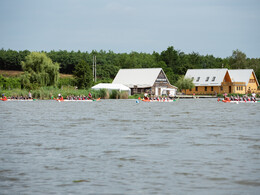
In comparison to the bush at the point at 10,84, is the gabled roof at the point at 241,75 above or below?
above

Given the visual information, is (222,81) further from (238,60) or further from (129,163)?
(129,163)

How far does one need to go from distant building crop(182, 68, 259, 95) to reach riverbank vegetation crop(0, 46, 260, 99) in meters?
4.45

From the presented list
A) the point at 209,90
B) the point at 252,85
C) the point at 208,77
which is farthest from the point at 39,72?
the point at 252,85

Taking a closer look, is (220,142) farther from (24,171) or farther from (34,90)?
(34,90)

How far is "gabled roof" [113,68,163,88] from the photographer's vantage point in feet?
301

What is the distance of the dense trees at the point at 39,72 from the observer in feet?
243

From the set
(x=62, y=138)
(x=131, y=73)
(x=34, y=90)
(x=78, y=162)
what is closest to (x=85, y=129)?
(x=62, y=138)

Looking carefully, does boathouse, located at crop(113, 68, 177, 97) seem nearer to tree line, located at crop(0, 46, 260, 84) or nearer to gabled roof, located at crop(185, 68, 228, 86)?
gabled roof, located at crop(185, 68, 228, 86)

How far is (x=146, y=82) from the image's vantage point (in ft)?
301

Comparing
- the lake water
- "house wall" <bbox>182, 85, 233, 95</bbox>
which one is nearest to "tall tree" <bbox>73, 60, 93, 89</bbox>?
"house wall" <bbox>182, 85, 233, 95</bbox>

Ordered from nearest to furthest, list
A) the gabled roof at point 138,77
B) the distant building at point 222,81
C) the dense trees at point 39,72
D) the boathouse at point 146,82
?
the dense trees at point 39,72 < the boathouse at point 146,82 < the gabled roof at point 138,77 < the distant building at point 222,81

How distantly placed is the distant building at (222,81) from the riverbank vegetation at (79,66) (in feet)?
14.6

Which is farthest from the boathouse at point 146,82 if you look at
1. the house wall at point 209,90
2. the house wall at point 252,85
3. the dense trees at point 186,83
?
the house wall at point 252,85

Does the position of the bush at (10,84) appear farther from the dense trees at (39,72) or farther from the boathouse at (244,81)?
the boathouse at (244,81)
